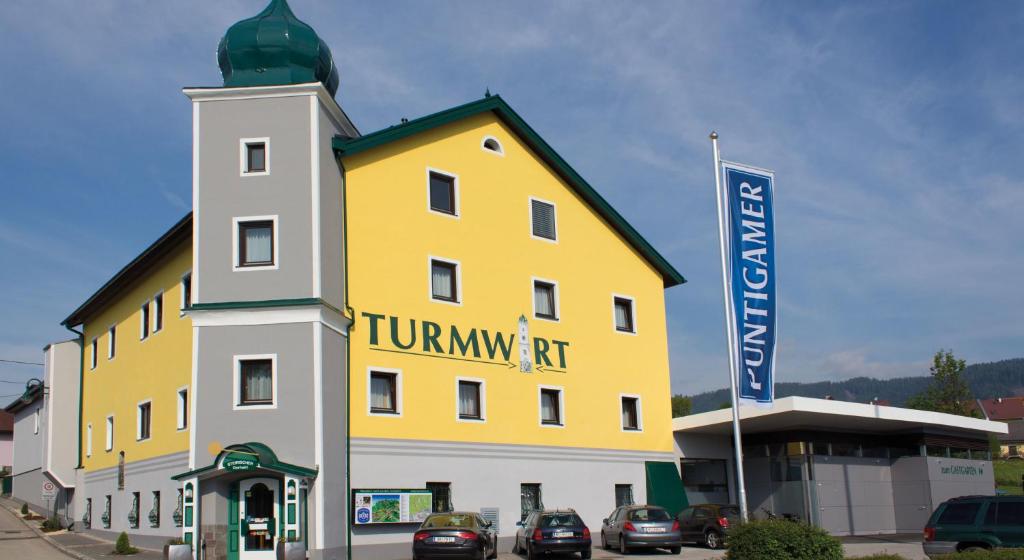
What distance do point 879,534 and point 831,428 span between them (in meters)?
4.47

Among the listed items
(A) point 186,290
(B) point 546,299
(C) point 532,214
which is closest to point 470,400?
(B) point 546,299

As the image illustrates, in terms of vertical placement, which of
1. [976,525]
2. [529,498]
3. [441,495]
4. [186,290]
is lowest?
[976,525]

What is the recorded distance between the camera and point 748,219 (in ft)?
76.3

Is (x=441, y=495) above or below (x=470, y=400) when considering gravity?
below

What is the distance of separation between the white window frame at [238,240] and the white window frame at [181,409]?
5180mm

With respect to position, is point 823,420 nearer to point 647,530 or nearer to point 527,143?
point 647,530

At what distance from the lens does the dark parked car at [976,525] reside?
19.6 metres

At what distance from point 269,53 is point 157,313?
10009 mm

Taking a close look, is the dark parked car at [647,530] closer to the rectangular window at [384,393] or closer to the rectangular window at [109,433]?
the rectangular window at [384,393]

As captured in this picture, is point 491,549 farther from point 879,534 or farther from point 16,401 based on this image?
point 16,401

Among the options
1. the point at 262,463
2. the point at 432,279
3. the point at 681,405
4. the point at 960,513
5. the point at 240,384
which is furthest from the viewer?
the point at 681,405

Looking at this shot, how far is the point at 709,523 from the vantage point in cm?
2997

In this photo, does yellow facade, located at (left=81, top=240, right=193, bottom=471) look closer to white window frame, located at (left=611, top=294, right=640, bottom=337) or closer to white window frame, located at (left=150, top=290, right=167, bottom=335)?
white window frame, located at (left=150, top=290, right=167, bottom=335)

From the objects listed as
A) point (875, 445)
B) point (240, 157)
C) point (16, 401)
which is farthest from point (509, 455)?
point (16, 401)
